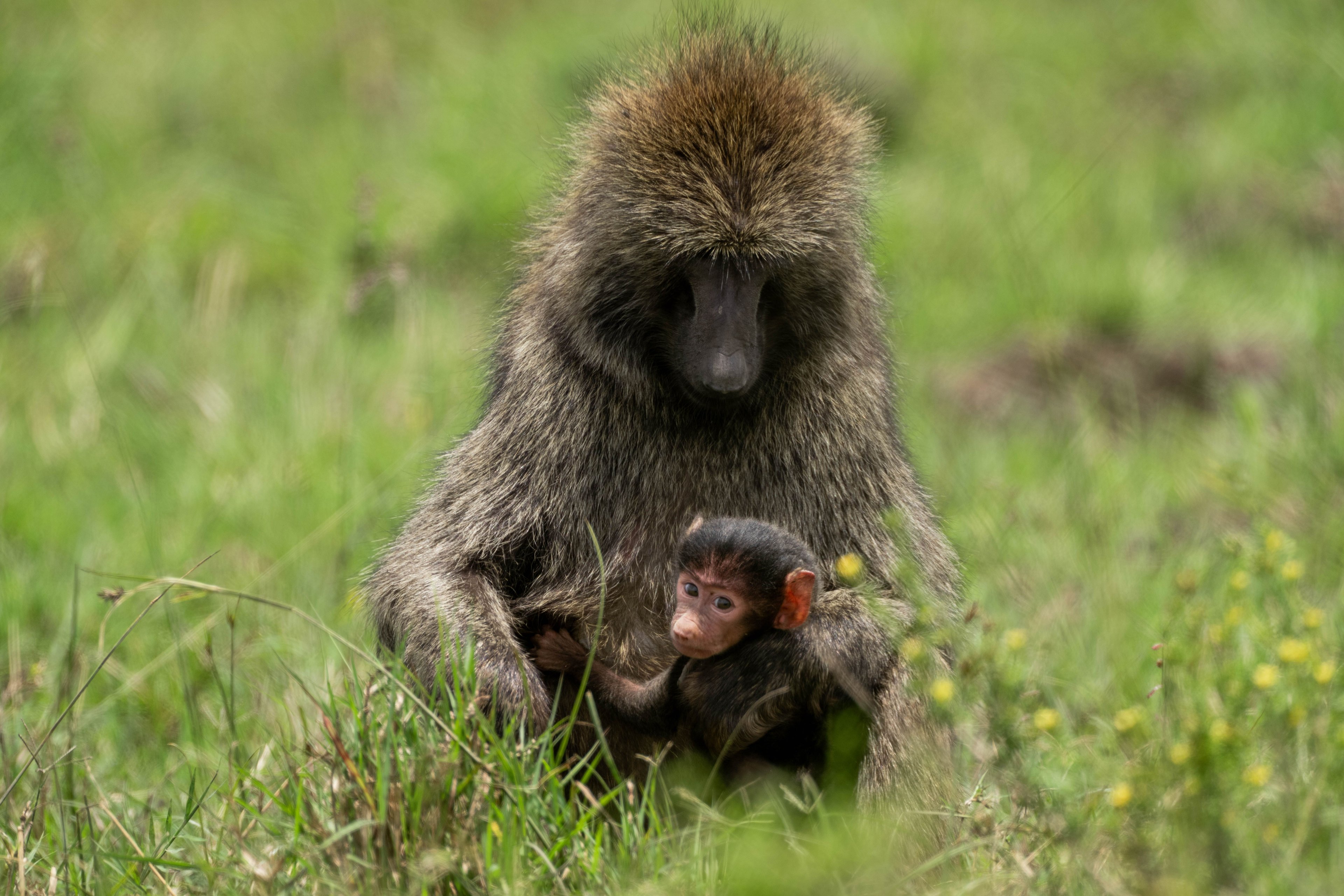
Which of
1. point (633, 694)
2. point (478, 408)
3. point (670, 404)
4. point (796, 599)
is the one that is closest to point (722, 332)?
point (670, 404)

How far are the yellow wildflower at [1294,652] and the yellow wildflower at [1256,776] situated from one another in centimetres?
21

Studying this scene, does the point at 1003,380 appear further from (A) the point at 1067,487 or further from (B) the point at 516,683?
(B) the point at 516,683

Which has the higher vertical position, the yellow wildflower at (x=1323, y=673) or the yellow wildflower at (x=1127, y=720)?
the yellow wildflower at (x=1323, y=673)

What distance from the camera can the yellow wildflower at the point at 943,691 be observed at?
272 centimetres

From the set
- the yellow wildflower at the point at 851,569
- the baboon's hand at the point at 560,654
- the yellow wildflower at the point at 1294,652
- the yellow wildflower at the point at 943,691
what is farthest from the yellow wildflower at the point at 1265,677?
the baboon's hand at the point at 560,654

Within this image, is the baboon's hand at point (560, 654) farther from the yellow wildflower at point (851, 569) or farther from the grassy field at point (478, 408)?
the yellow wildflower at point (851, 569)

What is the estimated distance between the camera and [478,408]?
14.8 ft

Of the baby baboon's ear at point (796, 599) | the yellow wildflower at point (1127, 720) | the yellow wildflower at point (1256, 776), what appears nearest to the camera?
the yellow wildflower at point (1256, 776)

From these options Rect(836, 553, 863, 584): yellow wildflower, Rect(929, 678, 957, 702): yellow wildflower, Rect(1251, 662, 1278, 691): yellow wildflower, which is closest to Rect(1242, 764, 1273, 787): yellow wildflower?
Rect(1251, 662, 1278, 691): yellow wildflower

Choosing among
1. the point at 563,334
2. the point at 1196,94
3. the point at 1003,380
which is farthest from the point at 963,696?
the point at 1196,94

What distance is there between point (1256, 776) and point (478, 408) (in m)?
2.52

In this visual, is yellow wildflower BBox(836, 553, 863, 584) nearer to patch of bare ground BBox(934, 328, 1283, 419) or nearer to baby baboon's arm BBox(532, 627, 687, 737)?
baby baboon's arm BBox(532, 627, 687, 737)

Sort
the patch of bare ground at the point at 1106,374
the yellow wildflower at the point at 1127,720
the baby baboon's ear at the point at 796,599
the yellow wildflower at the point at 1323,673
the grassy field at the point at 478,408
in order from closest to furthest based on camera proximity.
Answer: the yellow wildflower at the point at 1127,720 → the yellow wildflower at the point at 1323,673 → the grassy field at the point at 478,408 → the baby baboon's ear at the point at 796,599 → the patch of bare ground at the point at 1106,374

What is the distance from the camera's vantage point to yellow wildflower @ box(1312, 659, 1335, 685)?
9.84 ft
